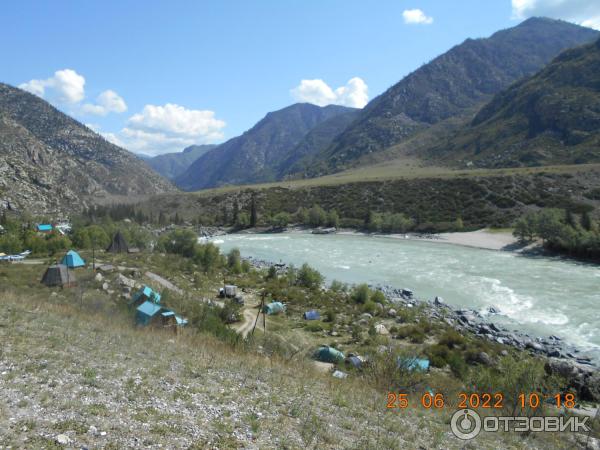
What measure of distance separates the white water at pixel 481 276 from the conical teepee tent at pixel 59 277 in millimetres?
18483

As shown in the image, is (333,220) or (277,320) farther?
(333,220)

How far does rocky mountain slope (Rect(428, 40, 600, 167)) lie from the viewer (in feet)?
303

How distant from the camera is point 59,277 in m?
19.2

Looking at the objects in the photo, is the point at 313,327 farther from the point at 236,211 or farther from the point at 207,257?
the point at 236,211

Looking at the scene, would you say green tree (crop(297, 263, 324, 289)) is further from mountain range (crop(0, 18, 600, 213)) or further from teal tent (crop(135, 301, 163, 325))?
mountain range (crop(0, 18, 600, 213))

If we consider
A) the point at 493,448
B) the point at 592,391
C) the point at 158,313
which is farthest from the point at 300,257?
the point at 493,448

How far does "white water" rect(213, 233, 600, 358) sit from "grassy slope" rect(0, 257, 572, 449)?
47.1 feet

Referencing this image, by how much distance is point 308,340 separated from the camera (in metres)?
16.9

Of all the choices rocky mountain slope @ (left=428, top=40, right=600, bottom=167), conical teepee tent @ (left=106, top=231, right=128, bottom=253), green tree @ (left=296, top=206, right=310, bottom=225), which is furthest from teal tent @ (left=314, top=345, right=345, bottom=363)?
rocky mountain slope @ (left=428, top=40, right=600, bottom=167)

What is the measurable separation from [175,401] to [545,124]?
12475 centimetres

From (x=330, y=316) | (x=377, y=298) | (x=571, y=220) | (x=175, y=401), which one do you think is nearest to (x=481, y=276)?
(x=377, y=298)

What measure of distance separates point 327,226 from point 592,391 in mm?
55278

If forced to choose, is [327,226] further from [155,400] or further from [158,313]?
[155,400]

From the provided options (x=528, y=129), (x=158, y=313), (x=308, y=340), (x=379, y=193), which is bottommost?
(x=308, y=340)
